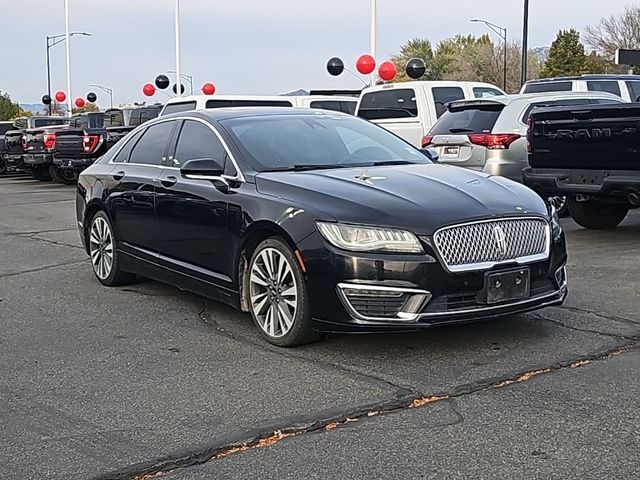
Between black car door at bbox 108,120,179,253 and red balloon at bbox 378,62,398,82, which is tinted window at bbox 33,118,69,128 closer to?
red balloon at bbox 378,62,398,82

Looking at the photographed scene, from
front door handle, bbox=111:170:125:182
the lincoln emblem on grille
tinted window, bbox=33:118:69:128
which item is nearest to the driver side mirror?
front door handle, bbox=111:170:125:182

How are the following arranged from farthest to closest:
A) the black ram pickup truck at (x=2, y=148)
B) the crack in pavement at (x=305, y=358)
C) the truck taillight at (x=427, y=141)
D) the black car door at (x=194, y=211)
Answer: the black ram pickup truck at (x=2, y=148), the truck taillight at (x=427, y=141), the black car door at (x=194, y=211), the crack in pavement at (x=305, y=358)

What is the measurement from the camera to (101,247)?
27.0 feet

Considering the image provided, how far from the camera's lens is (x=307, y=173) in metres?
6.29

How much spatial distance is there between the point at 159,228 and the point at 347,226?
220 cm

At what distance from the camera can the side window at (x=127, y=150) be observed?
8094 mm

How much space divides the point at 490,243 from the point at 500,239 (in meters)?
0.08

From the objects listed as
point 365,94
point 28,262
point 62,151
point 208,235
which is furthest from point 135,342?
point 62,151

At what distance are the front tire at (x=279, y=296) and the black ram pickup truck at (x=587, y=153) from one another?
15.8 ft

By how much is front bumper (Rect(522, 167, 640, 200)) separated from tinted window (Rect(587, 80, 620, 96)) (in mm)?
6904


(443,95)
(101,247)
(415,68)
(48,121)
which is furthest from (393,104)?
(48,121)

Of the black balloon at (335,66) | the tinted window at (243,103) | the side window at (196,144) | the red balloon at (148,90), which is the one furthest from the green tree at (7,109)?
the side window at (196,144)

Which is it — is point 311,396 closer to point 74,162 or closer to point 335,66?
point 74,162

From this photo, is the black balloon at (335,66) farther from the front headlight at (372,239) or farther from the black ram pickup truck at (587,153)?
the front headlight at (372,239)
